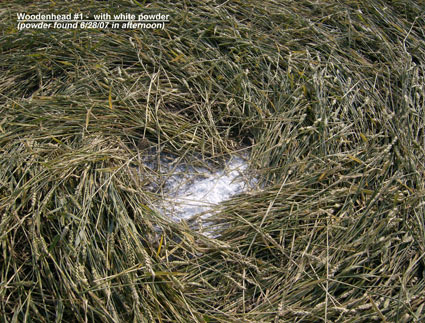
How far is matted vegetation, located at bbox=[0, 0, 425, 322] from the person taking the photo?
1.57 metres

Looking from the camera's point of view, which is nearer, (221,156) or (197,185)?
(197,185)

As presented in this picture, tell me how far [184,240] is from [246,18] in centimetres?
147

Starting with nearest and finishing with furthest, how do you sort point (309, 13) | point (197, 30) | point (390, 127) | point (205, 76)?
point (390, 127), point (205, 76), point (197, 30), point (309, 13)

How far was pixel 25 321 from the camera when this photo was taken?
1.45 meters

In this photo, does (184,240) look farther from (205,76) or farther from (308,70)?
(308,70)

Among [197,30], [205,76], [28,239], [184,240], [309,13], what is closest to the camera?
[28,239]

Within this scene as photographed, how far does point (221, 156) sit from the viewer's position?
2.09m

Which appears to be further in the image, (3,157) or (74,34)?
(74,34)

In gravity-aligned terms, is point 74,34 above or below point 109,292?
above

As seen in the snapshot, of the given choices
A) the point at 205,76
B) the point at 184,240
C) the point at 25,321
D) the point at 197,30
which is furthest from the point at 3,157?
the point at 197,30

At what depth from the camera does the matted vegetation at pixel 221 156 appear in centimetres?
157

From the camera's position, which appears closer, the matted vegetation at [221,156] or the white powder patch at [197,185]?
the matted vegetation at [221,156]

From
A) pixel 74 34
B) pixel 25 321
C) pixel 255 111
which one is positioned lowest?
pixel 25 321

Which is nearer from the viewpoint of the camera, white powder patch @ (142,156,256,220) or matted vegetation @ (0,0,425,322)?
matted vegetation @ (0,0,425,322)
